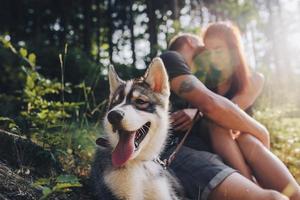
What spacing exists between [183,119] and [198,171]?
64 centimetres

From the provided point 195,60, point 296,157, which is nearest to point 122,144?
point 195,60

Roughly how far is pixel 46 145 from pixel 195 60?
193 cm

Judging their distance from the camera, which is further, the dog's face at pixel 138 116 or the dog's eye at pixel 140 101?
the dog's eye at pixel 140 101

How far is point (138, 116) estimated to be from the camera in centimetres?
308

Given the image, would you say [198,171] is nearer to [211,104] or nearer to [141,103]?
[211,104]

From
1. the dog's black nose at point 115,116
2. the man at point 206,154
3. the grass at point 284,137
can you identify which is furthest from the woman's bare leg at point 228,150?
the grass at point 284,137

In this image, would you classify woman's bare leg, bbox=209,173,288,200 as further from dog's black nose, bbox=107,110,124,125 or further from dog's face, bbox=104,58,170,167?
dog's black nose, bbox=107,110,124,125

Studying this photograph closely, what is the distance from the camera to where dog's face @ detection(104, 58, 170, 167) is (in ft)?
9.93

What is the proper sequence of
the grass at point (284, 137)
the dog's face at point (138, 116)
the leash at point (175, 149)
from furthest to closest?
the grass at point (284, 137) < the leash at point (175, 149) < the dog's face at point (138, 116)

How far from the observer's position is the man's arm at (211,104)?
3.83 metres

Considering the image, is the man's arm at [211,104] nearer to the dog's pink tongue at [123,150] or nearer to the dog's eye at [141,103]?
the dog's eye at [141,103]

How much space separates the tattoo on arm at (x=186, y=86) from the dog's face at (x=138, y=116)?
0.32 meters

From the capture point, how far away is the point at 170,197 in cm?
329

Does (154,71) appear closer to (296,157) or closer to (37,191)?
(37,191)
